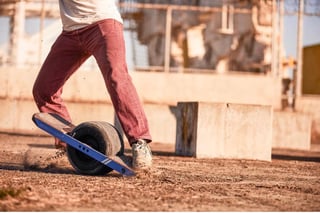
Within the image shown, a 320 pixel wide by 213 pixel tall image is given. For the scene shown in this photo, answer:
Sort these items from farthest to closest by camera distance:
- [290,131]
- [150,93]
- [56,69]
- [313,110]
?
[313,110] < [150,93] < [290,131] < [56,69]

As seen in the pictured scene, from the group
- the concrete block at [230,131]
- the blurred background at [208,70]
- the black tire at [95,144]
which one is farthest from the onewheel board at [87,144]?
the blurred background at [208,70]

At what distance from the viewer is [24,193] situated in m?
4.05

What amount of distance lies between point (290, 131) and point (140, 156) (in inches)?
437

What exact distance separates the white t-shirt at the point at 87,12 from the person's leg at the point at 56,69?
0.42 ft

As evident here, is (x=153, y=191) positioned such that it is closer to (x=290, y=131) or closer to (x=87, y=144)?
(x=87, y=144)

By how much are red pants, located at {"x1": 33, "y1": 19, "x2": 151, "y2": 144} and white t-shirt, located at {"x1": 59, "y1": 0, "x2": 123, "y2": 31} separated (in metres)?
0.05

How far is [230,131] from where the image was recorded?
1038 cm

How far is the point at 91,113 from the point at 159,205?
12.2m

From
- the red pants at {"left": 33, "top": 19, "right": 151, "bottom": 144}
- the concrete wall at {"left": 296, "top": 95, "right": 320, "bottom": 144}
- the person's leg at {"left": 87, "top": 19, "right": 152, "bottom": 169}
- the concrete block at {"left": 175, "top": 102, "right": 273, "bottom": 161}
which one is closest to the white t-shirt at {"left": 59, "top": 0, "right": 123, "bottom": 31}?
the red pants at {"left": 33, "top": 19, "right": 151, "bottom": 144}

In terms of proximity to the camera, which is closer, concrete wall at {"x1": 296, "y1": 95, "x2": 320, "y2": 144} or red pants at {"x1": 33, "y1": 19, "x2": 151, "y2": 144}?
red pants at {"x1": 33, "y1": 19, "x2": 151, "y2": 144}

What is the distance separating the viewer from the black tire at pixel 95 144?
227 inches

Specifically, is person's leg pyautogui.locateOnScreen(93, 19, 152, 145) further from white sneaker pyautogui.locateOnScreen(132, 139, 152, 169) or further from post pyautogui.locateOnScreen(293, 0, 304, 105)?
post pyautogui.locateOnScreen(293, 0, 304, 105)

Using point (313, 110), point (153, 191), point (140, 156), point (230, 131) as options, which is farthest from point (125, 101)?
point (313, 110)

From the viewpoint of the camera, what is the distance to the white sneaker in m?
5.59
